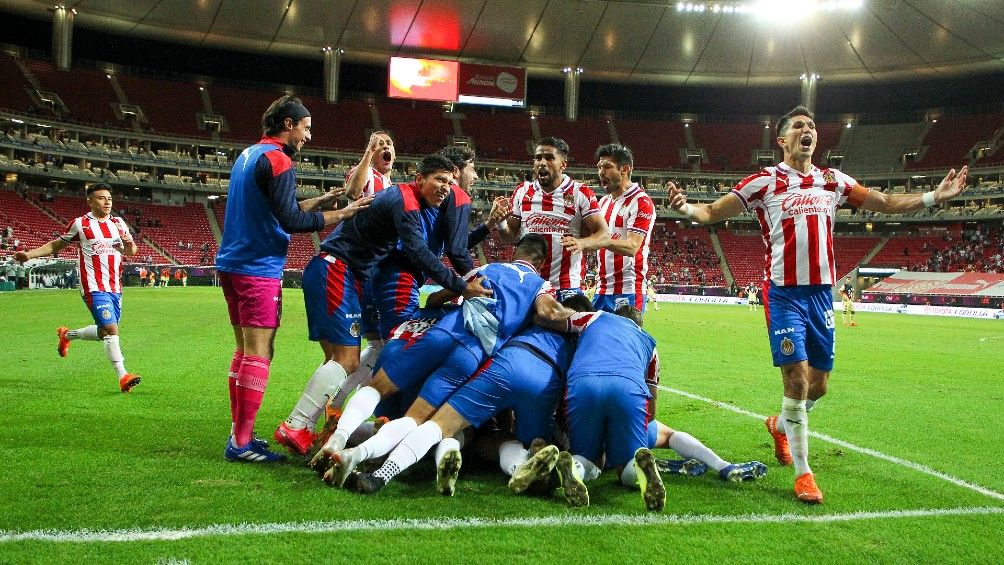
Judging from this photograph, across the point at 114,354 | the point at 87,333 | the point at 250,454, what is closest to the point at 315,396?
the point at 250,454

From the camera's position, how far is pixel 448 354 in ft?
15.7

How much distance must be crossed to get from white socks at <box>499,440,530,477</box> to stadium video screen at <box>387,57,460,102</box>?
45559 mm

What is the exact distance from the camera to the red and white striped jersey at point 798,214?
493 cm

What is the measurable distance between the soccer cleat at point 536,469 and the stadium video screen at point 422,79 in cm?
4620

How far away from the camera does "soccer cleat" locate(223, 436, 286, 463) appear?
4.86 meters

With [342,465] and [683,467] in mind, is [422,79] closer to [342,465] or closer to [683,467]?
[683,467]

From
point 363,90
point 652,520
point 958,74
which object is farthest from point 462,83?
point 652,520

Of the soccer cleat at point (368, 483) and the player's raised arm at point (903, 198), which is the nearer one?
the soccer cleat at point (368, 483)

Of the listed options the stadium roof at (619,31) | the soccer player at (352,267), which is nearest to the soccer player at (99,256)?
the soccer player at (352,267)

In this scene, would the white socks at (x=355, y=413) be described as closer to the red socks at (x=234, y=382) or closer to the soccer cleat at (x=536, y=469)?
the red socks at (x=234, y=382)

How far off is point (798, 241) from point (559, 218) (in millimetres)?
2284

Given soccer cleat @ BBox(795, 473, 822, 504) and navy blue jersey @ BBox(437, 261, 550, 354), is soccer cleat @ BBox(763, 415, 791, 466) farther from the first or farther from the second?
navy blue jersey @ BBox(437, 261, 550, 354)

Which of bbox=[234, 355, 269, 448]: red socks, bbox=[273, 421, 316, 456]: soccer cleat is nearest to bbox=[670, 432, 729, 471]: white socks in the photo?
bbox=[273, 421, 316, 456]: soccer cleat

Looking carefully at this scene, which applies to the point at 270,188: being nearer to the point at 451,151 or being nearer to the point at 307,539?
the point at 451,151
